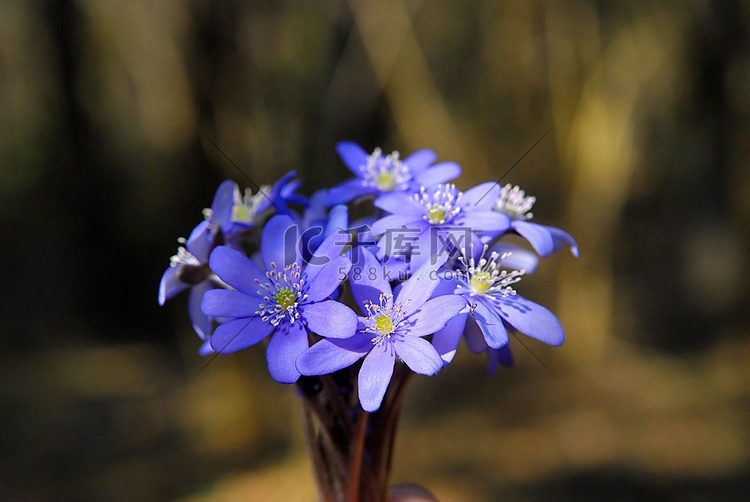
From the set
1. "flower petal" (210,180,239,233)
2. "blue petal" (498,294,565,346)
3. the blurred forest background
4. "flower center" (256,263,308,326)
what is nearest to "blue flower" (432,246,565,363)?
"blue petal" (498,294,565,346)

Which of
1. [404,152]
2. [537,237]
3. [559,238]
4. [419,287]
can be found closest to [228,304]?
[419,287]

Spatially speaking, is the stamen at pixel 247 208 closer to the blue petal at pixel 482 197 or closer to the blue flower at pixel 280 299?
the blue flower at pixel 280 299

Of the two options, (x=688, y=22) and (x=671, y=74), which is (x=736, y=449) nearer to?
(x=671, y=74)

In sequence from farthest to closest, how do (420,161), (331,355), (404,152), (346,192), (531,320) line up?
(404,152) < (420,161) < (346,192) < (531,320) < (331,355)

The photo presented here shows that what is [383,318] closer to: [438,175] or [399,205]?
[399,205]

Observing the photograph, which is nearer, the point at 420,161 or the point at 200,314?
the point at 200,314

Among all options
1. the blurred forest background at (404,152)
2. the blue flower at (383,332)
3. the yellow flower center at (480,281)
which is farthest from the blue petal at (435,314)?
the blurred forest background at (404,152)

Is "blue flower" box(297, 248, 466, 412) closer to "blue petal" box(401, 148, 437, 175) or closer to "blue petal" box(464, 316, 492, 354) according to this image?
"blue petal" box(464, 316, 492, 354)
